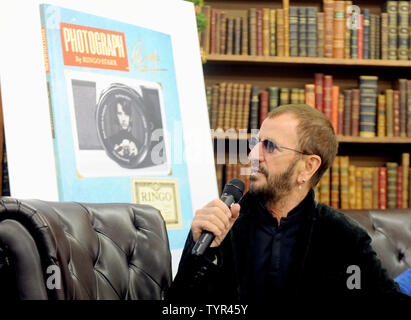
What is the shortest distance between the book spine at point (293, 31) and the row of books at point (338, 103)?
0.22 m

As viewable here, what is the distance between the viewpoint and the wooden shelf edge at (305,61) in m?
3.37

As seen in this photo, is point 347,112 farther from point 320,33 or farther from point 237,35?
point 237,35

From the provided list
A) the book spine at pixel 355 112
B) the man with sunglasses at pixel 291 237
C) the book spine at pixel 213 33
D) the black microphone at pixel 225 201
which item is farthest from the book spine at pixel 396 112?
the black microphone at pixel 225 201

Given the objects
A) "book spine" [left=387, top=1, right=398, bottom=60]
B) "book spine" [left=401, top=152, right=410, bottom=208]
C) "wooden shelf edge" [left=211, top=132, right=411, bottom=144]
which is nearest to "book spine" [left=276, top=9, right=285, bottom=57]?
"wooden shelf edge" [left=211, top=132, right=411, bottom=144]

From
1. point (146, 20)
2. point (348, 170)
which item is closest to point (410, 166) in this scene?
point (348, 170)

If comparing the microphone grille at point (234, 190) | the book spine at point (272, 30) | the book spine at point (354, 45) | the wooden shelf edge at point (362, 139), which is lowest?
the wooden shelf edge at point (362, 139)

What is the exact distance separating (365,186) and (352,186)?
0.30 ft

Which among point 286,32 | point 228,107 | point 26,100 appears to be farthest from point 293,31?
point 26,100

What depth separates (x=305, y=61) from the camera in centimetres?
340

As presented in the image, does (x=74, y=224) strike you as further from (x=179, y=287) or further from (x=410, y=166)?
(x=410, y=166)

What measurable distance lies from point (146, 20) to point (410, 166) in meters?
2.20

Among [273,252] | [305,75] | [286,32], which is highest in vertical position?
[286,32]

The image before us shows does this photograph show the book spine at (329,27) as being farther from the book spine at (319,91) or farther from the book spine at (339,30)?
the book spine at (319,91)
